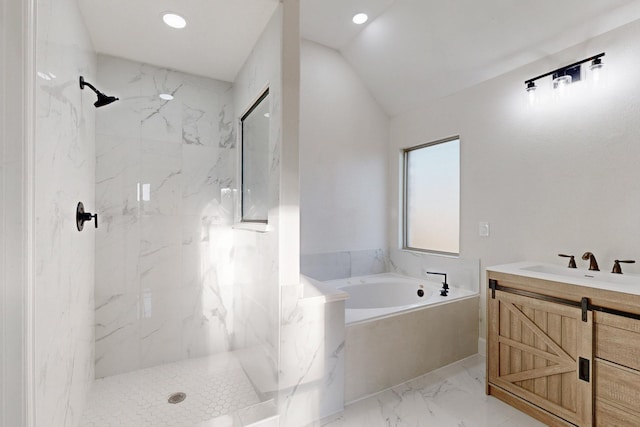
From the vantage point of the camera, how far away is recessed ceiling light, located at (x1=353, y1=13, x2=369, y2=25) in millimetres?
2648

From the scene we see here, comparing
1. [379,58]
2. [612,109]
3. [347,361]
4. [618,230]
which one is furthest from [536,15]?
[347,361]

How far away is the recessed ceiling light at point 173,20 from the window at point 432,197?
246cm

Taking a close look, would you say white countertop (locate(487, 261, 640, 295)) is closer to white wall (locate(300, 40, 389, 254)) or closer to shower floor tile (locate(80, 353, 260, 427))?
white wall (locate(300, 40, 389, 254))

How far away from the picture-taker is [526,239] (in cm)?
236

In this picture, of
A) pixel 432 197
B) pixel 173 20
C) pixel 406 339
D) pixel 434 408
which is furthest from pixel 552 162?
pixel 173 20

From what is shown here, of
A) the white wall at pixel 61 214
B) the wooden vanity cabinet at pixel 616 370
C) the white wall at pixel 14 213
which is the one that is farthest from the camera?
the wooden vanity cabinet at pixel 616 370

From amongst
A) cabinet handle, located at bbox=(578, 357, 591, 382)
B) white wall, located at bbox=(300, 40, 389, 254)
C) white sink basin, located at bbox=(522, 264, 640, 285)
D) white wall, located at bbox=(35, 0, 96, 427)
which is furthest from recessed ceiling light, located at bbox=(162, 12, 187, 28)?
cabinet handle, located at bbox=(578, 357, 591, 382)

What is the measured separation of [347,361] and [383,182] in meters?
2.16

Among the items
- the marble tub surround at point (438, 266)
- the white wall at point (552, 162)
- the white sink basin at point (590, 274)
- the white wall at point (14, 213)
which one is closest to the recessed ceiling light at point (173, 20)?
the white wall at point (14, 213)

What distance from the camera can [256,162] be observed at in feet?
7.25

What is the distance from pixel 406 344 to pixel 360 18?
281 cm

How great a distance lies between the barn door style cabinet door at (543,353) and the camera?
1561 mm

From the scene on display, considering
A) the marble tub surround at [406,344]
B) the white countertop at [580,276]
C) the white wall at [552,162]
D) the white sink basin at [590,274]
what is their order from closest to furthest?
1. the white countertop at [580,276]
2. the white sink basin at [590,274]
3. the white wall at [552,162]
4. the marble tub surround at [406,344]

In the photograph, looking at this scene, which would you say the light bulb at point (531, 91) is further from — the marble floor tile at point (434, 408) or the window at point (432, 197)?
the marble floor tile at point (434, 408)
